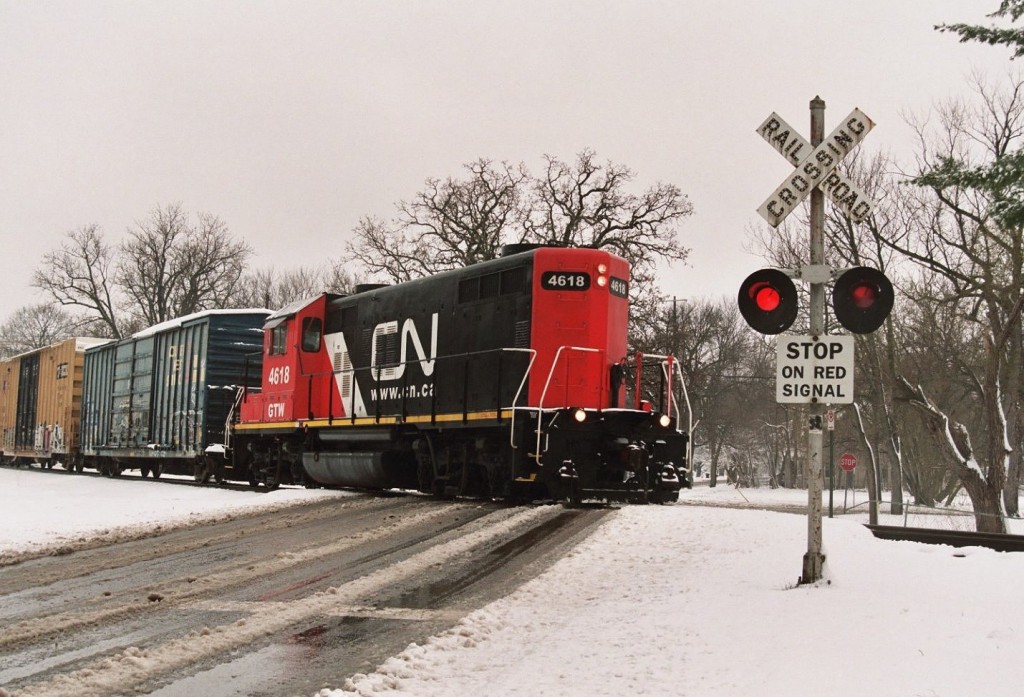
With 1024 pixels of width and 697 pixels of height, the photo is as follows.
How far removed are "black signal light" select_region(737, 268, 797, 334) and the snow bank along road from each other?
2931 mm

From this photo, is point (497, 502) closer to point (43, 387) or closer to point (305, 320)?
point (305, 320)

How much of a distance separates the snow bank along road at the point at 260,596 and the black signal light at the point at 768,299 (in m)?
2.93

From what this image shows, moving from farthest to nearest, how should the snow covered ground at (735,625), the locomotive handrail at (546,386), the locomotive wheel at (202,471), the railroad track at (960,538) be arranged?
the locomotive wheel at (202,471)
the locomotive handrail at (546,386)
the railroad track at (960,538)
the snow covered ground at (735,625)

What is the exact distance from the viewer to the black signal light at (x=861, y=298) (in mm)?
7121

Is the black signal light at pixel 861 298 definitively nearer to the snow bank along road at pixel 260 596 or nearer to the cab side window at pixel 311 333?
the snow bank along road at pixel 260 596

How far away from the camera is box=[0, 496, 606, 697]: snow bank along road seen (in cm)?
544

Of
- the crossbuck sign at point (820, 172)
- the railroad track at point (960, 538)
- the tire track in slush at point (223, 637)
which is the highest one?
the crossbuck sign at point (820, 172)

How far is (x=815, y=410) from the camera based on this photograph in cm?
736

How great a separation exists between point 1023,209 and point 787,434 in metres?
52.7

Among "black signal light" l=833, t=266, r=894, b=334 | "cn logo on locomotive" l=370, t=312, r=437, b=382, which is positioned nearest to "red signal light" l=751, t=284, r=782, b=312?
"black signal light" l=833, t=266, r=894, b=334

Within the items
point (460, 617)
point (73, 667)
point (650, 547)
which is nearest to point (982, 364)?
point (650, 547)

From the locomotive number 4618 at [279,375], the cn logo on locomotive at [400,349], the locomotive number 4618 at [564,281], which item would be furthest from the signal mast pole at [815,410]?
the locomotive number 4618 at [279,375]

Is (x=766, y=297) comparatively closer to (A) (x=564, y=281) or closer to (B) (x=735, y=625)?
(B) (x=735, y=625)

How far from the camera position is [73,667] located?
217 inches
